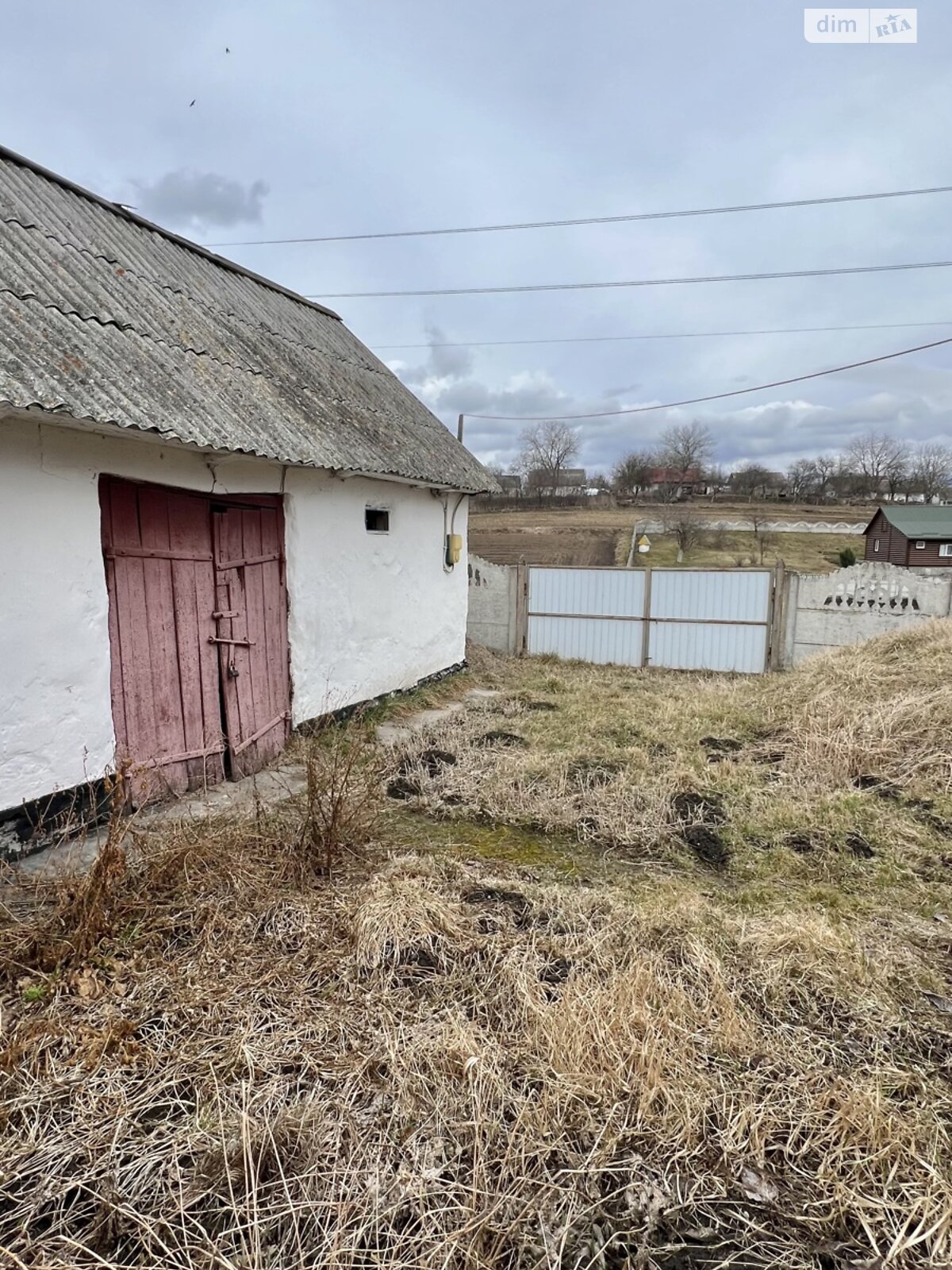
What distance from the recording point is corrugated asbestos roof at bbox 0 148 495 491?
12.9ft

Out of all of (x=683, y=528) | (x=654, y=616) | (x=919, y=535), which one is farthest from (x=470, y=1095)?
(x=919, y=535)

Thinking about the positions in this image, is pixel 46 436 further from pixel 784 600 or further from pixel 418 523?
pixel 784 600

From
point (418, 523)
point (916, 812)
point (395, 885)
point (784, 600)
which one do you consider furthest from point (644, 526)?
point (395, 885)

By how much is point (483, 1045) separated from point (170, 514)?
3.98 m

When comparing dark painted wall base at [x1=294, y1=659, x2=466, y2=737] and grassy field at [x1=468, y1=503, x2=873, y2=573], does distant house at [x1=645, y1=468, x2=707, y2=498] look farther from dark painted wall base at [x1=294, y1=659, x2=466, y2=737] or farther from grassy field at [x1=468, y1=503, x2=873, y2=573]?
dark painted wall base at [x1=294, y1=659, x2=466, y2=737]

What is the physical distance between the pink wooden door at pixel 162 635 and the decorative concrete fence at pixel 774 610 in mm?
6422

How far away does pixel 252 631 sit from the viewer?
5543 mm

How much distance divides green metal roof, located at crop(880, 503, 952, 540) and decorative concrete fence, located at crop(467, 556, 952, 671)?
2006 cm

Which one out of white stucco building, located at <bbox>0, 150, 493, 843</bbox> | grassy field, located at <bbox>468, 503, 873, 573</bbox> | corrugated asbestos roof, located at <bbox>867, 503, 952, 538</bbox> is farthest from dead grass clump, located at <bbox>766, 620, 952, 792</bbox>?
corrugated asbestos roof, located at <bbox>867, 503, 952, 538</bbox>

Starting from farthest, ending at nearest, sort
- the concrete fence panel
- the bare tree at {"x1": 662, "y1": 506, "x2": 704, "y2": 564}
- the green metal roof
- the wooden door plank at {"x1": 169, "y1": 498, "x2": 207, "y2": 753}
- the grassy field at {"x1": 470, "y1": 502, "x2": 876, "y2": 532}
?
the grassy field at {"x1": 470, "y1": 502, "x2": 876, "y2": 532}, the bare tree at {"x1": 662, "y1": 506, "x2": 704, "y2": 564}, the green metal roof, the concrete fence panel, the wooden door plank at {"x1": 169, "y1": 498, "x2": 207, "y2": 753}

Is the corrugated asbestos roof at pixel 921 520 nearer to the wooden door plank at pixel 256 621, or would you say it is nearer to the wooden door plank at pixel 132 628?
the wooden door plank at pixel 256 621

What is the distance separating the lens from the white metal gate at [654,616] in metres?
9.77

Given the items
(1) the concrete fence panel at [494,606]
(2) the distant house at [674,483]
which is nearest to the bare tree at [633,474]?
(2) the distant house at [674,483]

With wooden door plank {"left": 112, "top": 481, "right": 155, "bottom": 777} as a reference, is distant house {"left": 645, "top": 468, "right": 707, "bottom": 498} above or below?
above
